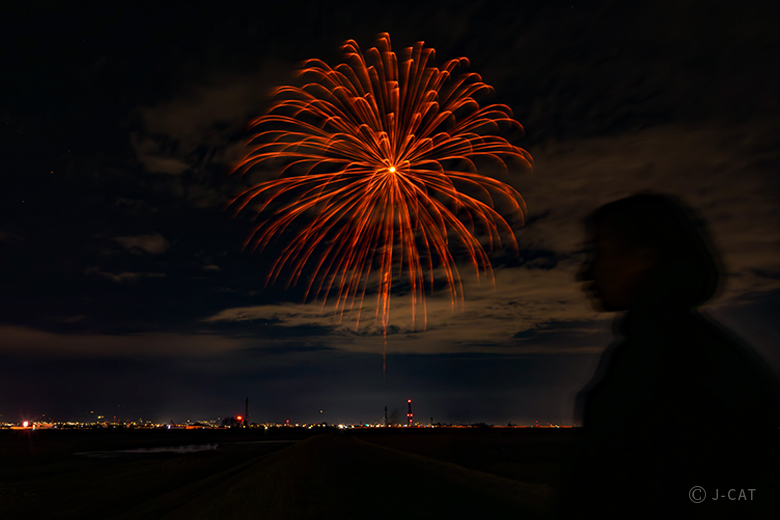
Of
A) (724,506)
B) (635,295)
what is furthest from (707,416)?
(635,295)

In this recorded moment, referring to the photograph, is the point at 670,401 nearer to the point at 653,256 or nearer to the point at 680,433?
the point at 680,433

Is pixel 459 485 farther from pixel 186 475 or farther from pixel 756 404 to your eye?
pixel 186 475

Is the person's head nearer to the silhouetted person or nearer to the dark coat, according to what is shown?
the silhouetted person

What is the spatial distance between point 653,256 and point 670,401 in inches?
28.3

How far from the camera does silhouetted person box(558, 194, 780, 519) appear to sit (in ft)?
7.42

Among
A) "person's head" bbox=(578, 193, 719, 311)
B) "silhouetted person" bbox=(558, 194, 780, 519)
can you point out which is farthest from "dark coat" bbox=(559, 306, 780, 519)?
"person's head" bbox=(578, 193, 719, 311)

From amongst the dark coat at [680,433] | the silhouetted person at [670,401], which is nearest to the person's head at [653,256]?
the silhouetted person at [670,401]

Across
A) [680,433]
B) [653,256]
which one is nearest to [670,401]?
[680,433]

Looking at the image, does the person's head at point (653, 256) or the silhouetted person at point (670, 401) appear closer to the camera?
the silhouetted person at point (670, 401)

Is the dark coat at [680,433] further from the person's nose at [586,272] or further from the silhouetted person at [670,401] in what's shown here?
the person's nose at [586,272]

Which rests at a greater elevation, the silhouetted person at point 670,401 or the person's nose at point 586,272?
the person's nose at point 586,272

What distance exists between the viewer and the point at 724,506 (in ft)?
7.39

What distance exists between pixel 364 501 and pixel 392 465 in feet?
15.9

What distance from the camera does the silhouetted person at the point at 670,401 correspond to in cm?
226
